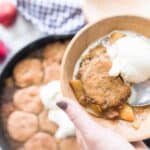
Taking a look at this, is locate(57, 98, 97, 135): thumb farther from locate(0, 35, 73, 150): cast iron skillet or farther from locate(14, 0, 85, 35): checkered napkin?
locate(14, 0, 85, 35): checkered napkin

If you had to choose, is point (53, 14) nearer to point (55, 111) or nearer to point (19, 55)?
point (19, 55)

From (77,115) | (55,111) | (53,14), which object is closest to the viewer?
(77,115)

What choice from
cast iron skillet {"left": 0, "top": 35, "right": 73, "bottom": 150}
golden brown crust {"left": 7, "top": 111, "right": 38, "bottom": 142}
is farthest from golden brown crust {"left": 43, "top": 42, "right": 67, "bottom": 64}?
golden brown crust {"left": 7, "top": 111, "right": 38, "bottom": 142}

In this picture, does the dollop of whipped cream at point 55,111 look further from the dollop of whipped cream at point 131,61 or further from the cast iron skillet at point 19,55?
the dollop of whipped cream at point 131,61

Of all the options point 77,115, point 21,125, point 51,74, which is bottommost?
point 21,125

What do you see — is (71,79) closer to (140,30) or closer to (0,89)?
(140,30)

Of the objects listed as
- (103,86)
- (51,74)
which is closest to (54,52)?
(51,74)

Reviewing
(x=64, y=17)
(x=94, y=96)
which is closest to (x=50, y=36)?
(x=64, y=17)
